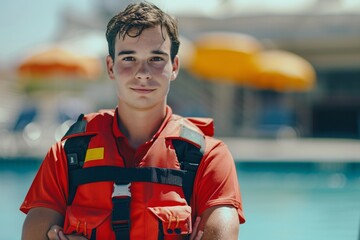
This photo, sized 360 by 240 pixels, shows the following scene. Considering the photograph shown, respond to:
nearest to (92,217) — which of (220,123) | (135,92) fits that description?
(135,92)

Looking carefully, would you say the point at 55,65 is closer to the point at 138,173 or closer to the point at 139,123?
the point at 139,123

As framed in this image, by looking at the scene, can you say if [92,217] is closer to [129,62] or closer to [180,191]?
[180,191]

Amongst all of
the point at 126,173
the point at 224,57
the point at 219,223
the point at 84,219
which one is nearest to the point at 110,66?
the point at 126,173

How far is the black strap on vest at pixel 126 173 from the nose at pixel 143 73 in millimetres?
232

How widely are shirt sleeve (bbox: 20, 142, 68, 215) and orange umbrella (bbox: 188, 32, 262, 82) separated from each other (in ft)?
45.3

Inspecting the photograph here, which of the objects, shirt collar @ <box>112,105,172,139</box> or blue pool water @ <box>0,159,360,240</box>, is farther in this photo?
blue pool water @ <box>0,159,360,240</box>

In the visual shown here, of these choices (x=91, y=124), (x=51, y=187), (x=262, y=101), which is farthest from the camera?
(x=262, y=101)

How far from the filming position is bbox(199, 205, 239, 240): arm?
1.94 m

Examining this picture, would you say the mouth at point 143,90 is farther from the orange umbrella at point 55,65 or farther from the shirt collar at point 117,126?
Result: the orange umbrella at point 55,65

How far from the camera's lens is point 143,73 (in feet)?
6.57

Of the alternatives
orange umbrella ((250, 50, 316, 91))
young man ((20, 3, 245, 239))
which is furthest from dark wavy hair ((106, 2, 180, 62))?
orange umbrella ((250, 50, 316, 91))

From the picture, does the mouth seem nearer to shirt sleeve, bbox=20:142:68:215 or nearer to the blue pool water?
shirt sleeve, bbox=20:142:68:215

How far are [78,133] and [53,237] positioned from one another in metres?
0.35

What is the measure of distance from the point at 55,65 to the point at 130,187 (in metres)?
14.1
